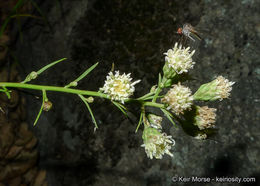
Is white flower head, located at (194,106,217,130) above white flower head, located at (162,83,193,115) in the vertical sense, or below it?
below

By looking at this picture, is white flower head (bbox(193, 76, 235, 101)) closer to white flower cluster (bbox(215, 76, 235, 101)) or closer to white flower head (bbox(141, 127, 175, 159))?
white flower cluster (bbox(215, 76, 235, 101))

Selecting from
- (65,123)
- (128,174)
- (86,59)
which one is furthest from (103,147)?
(86,59)

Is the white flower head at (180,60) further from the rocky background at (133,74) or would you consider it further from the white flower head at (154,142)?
the rocky background at (133,74)

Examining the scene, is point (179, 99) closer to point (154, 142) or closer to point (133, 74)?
point (154, 142)

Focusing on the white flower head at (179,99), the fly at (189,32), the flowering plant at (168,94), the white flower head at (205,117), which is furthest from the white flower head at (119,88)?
the fly at (189,32)

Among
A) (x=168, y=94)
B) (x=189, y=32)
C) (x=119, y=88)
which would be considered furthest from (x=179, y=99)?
(x=189, y=32)

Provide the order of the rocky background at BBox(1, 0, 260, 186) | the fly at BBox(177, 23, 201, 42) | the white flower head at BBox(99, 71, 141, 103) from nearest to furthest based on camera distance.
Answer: the white flower head at BBox(99, 71, 141, 103) → the rocky background at BBox(1, 0, 260, 186) → the fly at BBox(177, 23, 201, 42)

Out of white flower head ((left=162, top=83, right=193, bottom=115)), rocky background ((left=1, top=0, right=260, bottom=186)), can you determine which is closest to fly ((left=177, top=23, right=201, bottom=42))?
rocky background ((left=1, top=0, right=260, bottom=186))

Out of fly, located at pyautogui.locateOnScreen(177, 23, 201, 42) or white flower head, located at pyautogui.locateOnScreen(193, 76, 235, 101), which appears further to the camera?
fly, located at pyautogui.locateOnScreen(177, 23, 201, 42)

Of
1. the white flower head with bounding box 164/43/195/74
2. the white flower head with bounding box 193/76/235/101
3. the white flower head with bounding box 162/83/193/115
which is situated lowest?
the white flower head with bounding box 162/83/193/115
